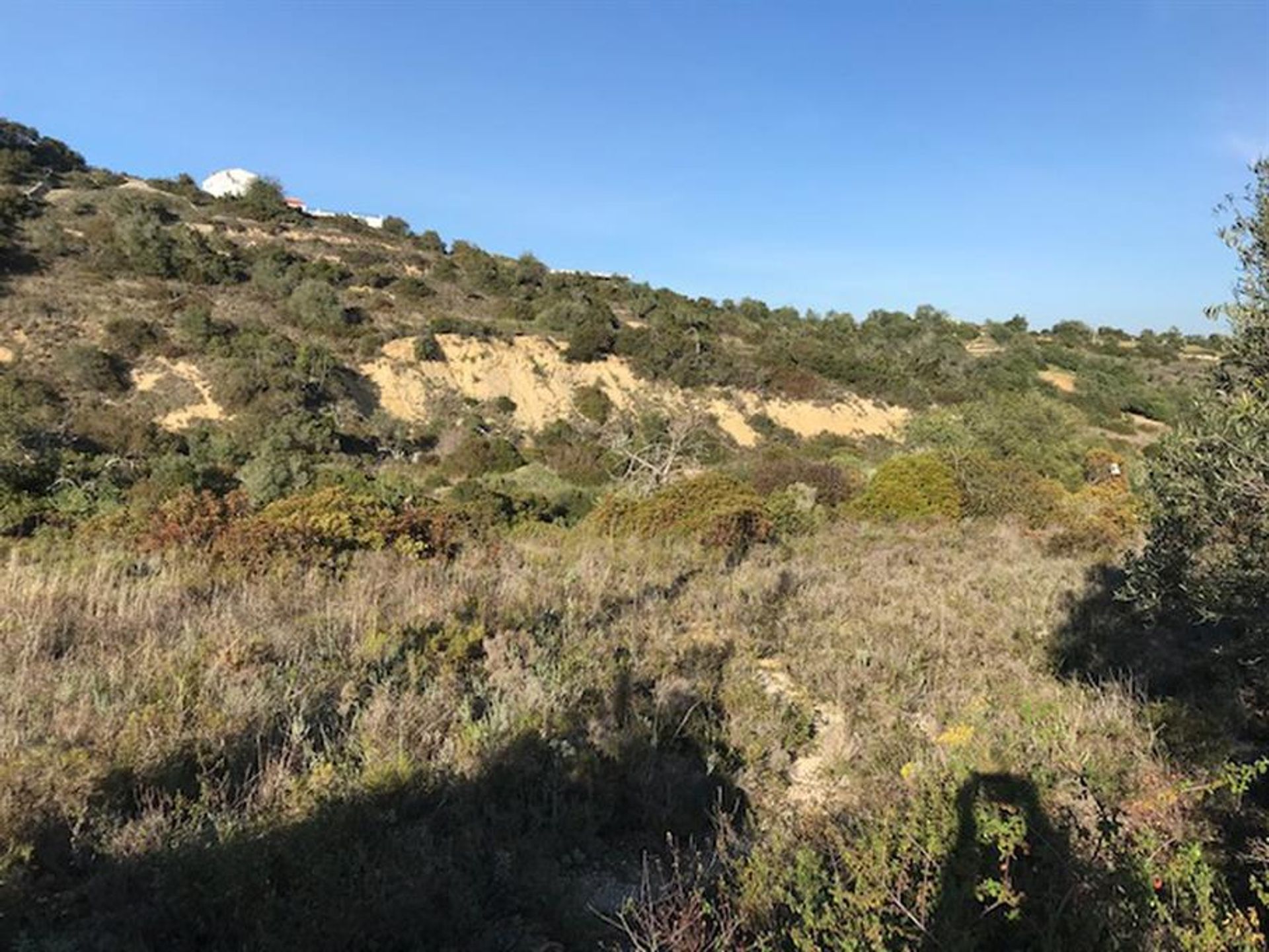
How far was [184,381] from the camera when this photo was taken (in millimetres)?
23375

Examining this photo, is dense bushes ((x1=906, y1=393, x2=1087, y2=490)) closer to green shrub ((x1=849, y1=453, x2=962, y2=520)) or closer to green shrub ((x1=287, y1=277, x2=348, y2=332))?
green shrub ((x1=849, y1=453, x2=962, y2=520))

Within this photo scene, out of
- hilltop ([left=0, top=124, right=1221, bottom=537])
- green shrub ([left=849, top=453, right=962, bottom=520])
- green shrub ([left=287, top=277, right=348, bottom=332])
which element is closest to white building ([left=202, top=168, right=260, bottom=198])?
hilltop ([left=0, top=124, right=1221, bottom=537])

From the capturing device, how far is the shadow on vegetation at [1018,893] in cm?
287

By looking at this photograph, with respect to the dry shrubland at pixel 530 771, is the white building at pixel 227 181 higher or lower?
higher

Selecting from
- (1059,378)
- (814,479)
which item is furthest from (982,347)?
(814,479)

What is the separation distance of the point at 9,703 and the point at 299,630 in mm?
2093

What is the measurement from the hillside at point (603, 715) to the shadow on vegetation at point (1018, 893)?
2cm

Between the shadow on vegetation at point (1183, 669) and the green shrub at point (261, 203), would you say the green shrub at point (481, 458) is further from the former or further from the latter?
the green shrub at point (261, 203)

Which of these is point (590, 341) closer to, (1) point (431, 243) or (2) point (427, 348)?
(2) point (427, 348)

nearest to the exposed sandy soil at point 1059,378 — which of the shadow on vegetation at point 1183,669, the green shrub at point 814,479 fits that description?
the green shrub at point 814,479

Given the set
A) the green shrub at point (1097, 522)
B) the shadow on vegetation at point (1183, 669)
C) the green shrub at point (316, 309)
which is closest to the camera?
the shadow on vegetation at point (1183, 669)

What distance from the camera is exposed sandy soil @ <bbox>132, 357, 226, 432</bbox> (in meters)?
22.0

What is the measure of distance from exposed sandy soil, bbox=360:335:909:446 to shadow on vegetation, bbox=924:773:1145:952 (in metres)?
24.9

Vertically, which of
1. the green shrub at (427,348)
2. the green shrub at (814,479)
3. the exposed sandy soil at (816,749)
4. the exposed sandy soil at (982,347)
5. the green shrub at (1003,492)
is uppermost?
the exposed sandy soil at (982,347)
